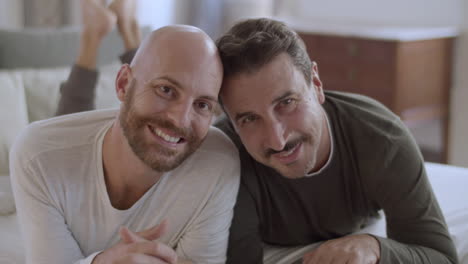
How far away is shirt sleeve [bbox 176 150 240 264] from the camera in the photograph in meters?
1.24

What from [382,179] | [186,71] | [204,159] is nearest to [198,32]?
[186,71]

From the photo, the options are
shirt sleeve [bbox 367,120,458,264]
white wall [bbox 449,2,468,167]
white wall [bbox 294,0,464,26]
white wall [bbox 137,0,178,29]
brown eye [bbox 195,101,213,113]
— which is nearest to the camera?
brown eye [bbox 195,101,213,113]

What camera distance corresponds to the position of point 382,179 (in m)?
1.32

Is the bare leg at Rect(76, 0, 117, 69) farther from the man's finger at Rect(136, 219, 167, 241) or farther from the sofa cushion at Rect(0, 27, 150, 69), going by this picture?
the man's finger at Rect(136, 219, 167, 241)

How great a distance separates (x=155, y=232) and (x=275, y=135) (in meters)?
0.32

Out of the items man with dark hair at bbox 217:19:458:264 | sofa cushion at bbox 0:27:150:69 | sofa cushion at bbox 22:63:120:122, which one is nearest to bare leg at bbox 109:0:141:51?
sofa cushion at bbox 22:63:120:122

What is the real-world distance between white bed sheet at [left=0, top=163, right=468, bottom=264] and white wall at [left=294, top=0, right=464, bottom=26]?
1496 millimetres

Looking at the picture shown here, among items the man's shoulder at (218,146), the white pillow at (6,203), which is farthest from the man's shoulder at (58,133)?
the white pillow at (6,203)

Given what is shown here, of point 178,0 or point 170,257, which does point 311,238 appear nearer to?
point 170,257

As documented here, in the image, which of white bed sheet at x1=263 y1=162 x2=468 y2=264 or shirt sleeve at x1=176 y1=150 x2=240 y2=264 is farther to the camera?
white bed sheet at x1=263 y1=162 x2=468 y2=264

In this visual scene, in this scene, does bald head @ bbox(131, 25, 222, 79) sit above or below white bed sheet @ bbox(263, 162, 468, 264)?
above

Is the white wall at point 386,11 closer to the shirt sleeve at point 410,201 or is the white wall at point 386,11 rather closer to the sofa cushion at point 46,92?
the sofa cushion at point 46,92

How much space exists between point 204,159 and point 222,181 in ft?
0.21

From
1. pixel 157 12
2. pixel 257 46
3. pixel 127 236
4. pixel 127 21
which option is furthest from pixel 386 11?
pixel 127 236
